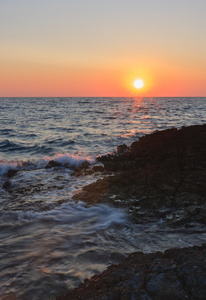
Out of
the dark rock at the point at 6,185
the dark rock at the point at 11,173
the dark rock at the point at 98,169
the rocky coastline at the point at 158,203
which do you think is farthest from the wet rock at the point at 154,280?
the dark rock at the point at 11,173

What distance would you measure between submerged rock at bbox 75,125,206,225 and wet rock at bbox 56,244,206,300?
257 cm

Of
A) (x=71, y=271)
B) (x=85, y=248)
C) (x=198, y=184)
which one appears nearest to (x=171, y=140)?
(x=198, y=184)

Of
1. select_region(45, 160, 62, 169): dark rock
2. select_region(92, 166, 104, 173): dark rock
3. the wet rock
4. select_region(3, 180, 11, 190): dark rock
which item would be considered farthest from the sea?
select_region(45, 160, 62, 169): dark rock

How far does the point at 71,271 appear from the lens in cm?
410

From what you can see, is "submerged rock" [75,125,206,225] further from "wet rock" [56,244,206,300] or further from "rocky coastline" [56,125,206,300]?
"wet rock" [56,244,206,300]

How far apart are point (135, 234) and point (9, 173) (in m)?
7.52

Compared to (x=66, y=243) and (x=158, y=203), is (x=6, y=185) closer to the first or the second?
(x=66, y=243)

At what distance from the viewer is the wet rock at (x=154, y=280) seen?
8.84 ft

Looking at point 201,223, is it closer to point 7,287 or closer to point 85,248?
point 85,248

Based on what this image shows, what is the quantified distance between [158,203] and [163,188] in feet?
2.12

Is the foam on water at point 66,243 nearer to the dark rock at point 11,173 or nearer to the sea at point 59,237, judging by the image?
the sea at point 59,237

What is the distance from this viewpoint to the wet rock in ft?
8.84

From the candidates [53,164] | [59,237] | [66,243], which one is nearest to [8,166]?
[53,164]

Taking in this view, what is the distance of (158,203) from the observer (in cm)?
659
